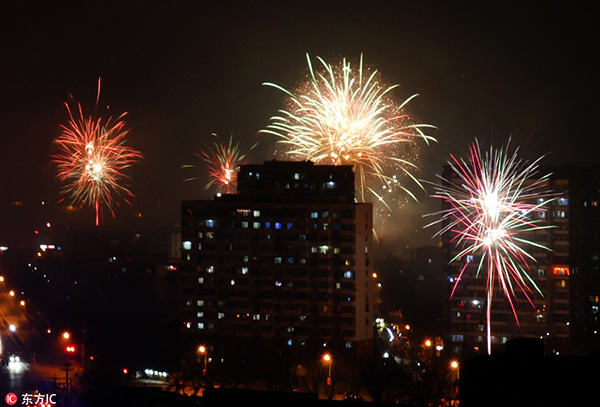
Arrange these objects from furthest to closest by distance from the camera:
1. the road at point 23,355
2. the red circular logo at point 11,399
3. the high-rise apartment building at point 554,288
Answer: the high-rise apartment building at point 554,288, the road at point 23,355, the red circular logo at point 11,399

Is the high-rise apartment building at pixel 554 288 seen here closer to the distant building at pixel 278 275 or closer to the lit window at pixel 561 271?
the lit window at pixel 561 271

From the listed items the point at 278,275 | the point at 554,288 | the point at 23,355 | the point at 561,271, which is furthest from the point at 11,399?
the point at 561,271

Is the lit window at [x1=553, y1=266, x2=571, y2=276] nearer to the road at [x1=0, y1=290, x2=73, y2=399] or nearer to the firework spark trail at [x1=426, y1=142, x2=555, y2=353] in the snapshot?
the firework spark trail at [x1=426, y1=142, x2=555, y2=353]

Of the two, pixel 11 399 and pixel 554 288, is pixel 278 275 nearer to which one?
pixel 554 288

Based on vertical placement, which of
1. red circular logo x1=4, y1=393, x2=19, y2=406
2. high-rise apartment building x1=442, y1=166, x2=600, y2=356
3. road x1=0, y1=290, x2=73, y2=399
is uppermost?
high-rise apartment building x1=442, y1=166, x2=600, y2=356

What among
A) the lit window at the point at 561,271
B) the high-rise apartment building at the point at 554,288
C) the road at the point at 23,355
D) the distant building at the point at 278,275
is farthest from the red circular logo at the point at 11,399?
the lit window at the point at 561,271

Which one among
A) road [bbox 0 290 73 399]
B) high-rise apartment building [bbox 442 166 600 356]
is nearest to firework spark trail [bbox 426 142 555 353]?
high-rise apartment building [bbox 442 166 600 356]

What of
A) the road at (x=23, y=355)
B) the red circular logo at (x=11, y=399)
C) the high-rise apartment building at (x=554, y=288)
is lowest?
the red circular logo at (x=11, y=399)
